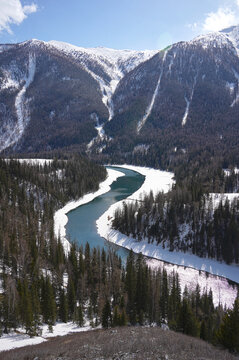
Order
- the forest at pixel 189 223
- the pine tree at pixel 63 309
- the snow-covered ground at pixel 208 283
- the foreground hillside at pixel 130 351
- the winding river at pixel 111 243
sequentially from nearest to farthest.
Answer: the foreground hillside at pixel 130 351
the pine tree at pixel 63 309
the snow-covered ground at pixel 208 283
the winding river at pixel 111 243
the forest at pixel 189 223

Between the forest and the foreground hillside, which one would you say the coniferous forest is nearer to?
the forest

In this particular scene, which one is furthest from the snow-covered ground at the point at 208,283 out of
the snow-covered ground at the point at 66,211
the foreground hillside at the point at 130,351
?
the snow-covered ground at the point at 66,211

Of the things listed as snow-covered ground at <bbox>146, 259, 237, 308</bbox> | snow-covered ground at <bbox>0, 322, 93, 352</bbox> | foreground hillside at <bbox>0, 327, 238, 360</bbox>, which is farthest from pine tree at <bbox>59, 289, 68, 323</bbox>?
snow-covered ground at <bbox>146, 259, 237, 308</bbox>

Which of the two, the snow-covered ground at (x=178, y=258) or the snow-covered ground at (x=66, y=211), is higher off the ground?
the snow-covered ground at (x=66, y=211)

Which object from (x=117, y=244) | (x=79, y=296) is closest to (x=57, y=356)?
(x=79, y=296)

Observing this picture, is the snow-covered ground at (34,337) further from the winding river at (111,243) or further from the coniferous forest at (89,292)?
the winding river at (111,243)

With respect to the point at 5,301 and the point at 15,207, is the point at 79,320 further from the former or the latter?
the point at 15,207

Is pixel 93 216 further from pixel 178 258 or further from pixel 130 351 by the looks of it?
pixel 130 351
